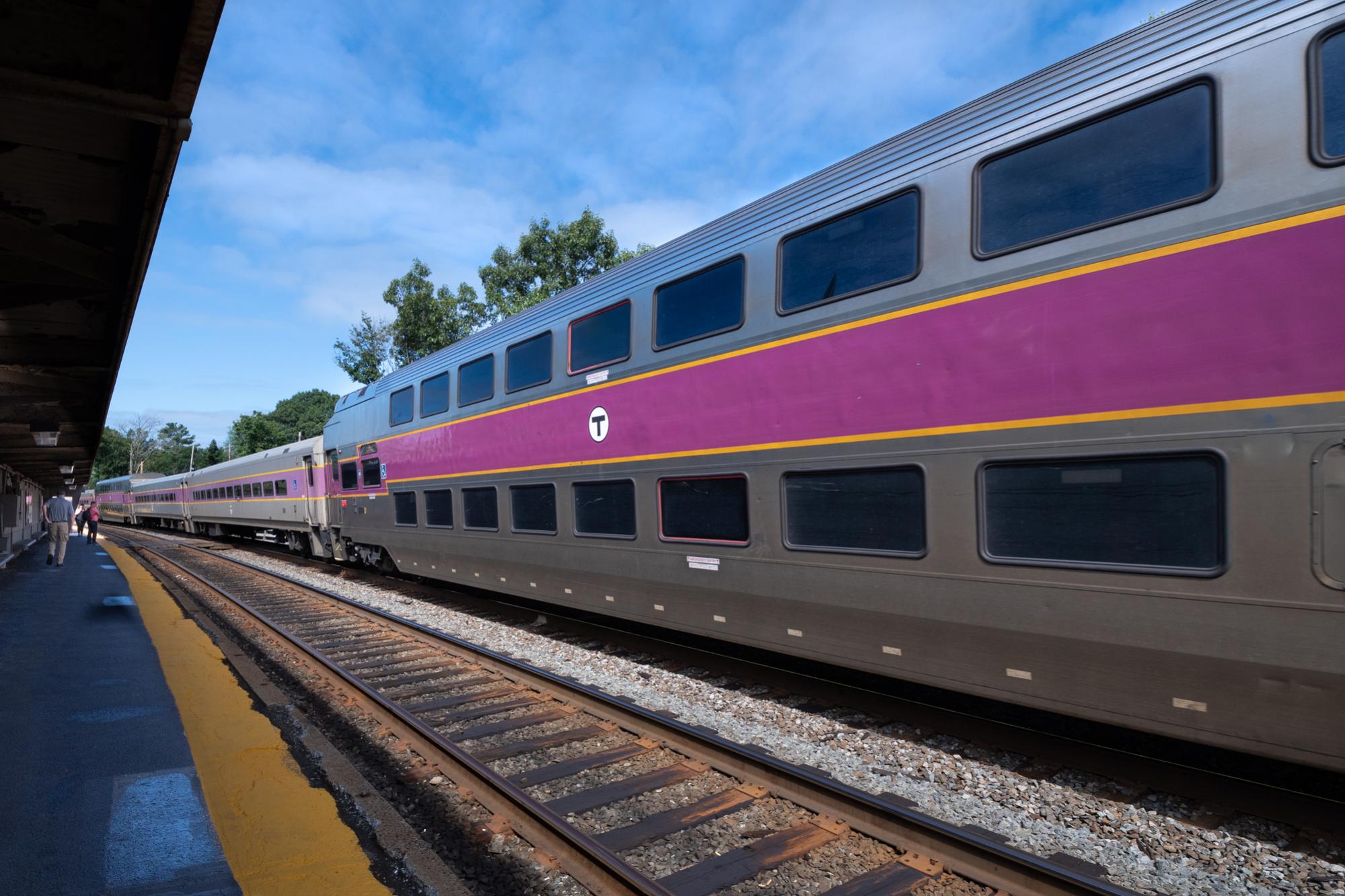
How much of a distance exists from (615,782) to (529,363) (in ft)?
18.6

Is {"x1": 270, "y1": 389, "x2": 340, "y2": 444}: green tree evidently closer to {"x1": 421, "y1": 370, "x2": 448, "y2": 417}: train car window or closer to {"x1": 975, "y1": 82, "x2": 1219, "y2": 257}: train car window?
{"x1": 421, "y1": 370, "x2": 448, "y2": 417}: train car window

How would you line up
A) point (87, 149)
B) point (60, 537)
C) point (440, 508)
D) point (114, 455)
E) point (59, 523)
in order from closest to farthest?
1. point (87, 149)
2. point (440, 508)
3. point (59, 523)
4. point (60, 537)
5. point (114, 455)

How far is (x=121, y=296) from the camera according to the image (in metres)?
Answer: 6.41

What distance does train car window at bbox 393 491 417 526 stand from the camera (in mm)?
11844

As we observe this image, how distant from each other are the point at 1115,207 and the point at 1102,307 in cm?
56

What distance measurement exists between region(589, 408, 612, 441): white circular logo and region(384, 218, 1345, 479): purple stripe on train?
102 cm

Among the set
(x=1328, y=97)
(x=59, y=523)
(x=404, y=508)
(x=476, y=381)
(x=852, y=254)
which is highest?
(x=1328, y=97)

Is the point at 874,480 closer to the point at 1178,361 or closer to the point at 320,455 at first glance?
the point at 1178,361

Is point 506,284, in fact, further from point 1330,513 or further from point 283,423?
point 283,423

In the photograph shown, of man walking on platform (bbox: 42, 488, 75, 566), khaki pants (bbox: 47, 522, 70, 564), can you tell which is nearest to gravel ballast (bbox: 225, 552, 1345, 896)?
man walking on platform (bbox: 42, 488, 75, 566)

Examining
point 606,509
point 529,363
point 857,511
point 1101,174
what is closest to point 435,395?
point 529,363

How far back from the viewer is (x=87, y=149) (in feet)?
13.6

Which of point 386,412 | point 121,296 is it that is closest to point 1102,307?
point 121,296

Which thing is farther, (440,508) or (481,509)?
(440,508)
